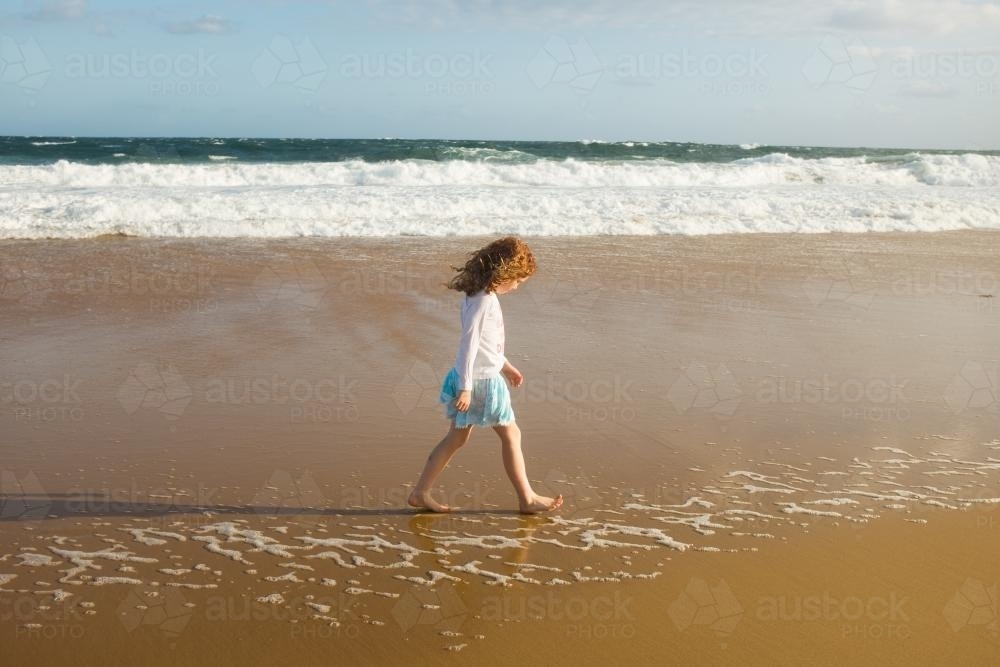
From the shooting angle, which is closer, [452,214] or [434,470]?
[434,470]

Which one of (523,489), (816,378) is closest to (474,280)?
(523,489)

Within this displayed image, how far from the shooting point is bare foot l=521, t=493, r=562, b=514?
4.11 m

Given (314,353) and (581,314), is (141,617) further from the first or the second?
(581,314)

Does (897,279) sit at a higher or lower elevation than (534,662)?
higher

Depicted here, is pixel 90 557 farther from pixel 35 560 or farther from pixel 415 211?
pixel 415 211

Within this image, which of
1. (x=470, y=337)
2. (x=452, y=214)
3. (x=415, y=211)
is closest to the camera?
(x=470, y=337)

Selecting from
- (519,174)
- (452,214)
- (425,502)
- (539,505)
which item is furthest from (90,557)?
(519,174)

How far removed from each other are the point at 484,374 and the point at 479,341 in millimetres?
154

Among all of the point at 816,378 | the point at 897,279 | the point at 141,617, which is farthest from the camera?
the point at 897,279

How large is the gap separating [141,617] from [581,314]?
5.68 metres

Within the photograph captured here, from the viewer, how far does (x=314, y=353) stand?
6.88m

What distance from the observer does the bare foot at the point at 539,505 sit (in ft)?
13.5

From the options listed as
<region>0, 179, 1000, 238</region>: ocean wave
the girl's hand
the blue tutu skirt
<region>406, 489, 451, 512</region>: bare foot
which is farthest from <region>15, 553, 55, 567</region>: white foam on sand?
<region>0, 179, 1000, 238</region>: ocean wave

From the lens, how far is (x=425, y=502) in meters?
4.13
